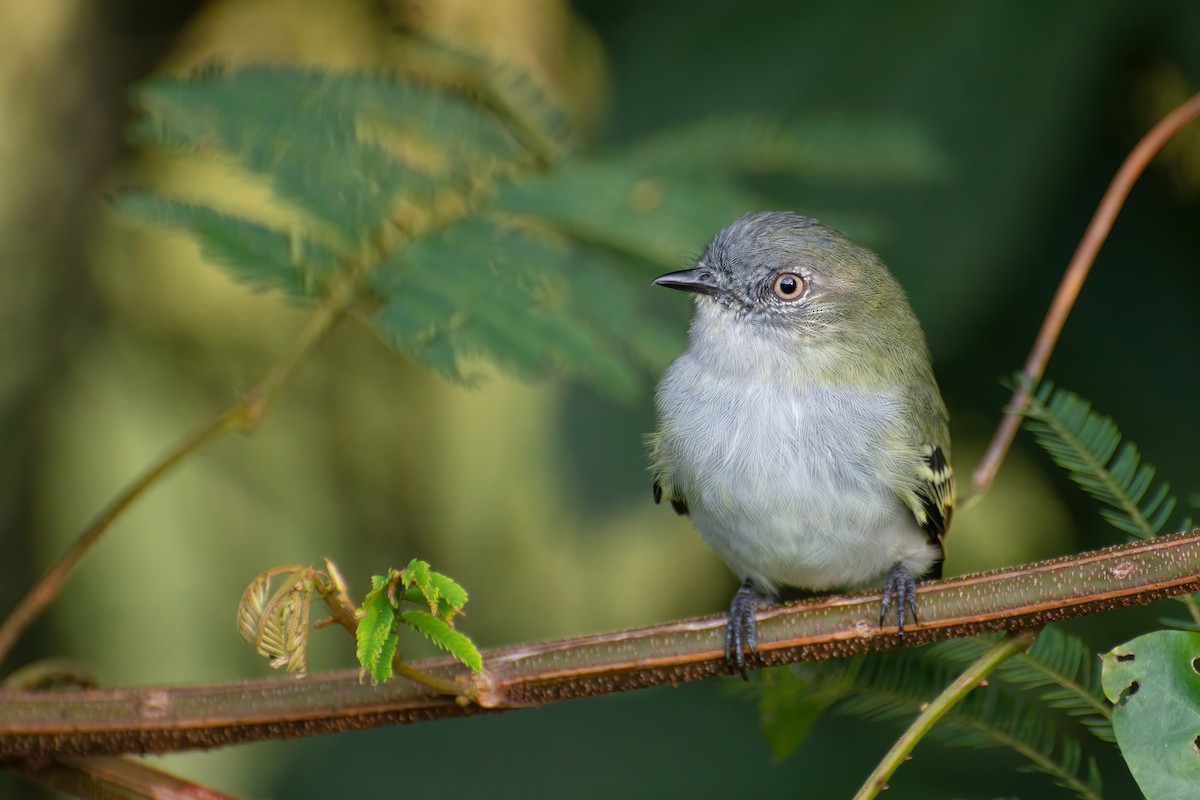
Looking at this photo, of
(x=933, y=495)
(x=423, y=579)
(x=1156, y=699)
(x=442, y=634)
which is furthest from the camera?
(x=933, y=495)

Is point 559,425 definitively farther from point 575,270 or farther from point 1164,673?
point 1164,673

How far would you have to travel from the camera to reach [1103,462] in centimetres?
289

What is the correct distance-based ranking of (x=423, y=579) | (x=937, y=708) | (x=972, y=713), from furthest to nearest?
(x=972, y=713) → (x=937, y=708) → (x=423, y=579)

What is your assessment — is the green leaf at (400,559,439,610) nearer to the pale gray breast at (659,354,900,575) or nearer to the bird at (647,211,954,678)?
the bird at (647,211,954,678)

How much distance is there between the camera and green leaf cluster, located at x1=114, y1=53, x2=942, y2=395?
136 inches

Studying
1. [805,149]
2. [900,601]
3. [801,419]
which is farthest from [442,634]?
[805,149]

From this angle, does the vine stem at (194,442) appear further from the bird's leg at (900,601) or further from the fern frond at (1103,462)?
the fern frond at (1103,462)

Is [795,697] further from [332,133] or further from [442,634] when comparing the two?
[332,133]

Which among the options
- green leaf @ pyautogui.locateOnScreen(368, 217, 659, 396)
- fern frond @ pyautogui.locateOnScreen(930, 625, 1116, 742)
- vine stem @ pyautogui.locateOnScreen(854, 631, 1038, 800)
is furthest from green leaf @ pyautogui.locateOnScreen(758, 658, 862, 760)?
green leaf @ pyautogui.locateOnScreen(368, 217, 659, 396)

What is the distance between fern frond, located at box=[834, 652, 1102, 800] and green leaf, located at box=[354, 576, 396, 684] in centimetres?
149

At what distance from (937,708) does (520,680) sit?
0.82 metres

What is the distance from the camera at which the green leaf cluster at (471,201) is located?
345 cm

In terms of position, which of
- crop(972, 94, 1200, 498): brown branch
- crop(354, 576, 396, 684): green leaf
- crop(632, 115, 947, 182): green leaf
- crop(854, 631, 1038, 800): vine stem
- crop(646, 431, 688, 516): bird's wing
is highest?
crop(632, 115, 947, 182): green leaf

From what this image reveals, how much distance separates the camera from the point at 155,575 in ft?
19.2
